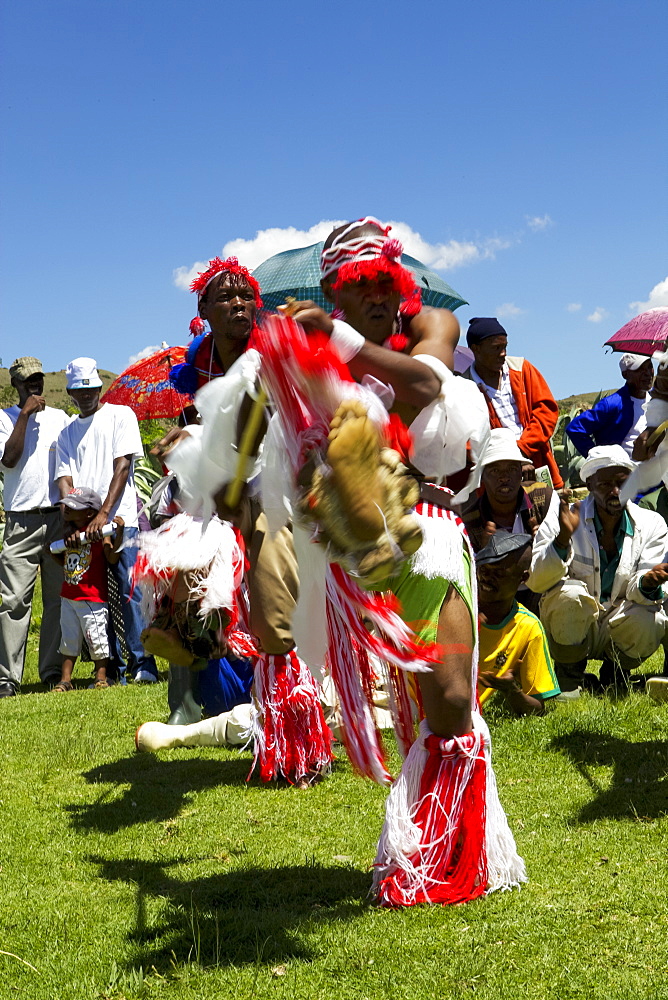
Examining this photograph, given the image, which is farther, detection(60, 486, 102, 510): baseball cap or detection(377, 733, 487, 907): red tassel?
detection(60, 486, 102, 510): baseball cap

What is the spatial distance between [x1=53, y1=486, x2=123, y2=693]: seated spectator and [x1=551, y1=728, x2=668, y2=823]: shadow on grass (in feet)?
13.2

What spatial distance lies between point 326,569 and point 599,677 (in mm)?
4076

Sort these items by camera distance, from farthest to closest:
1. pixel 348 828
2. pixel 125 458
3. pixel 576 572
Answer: pixel 125 458, pixel 576 572, pixel 348 828

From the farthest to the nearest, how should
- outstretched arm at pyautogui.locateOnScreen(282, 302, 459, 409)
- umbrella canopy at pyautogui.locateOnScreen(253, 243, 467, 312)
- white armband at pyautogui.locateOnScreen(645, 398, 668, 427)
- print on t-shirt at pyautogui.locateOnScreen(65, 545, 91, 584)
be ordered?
Result: umbrella canopy at pyautogui.locateOnScreen(253, 243, 467, 312) → print on t-shirt at pyautogui.locateOnScreen(65, 545, 91, 584) → white armband at pyautogui.locateOnScreen(645, 398, 668, 427) → outstretched arm at pyautogui.locateOnScreen(282, 302, 459, 409)

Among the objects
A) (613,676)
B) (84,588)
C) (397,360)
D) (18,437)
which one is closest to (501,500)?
(613,676)

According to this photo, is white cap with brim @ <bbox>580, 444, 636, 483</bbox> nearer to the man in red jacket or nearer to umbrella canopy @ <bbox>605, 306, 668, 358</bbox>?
the man in red jacket

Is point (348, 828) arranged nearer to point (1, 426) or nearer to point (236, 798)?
point (236, 798)

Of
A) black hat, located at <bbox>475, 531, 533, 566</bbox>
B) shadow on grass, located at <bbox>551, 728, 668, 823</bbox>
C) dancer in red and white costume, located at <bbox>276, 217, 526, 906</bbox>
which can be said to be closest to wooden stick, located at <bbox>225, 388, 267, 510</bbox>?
dancer in red and white costume, located at <bbox>276, 217, 526, 906</bbox>

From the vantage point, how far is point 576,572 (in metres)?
6.29

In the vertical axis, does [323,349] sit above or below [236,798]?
above

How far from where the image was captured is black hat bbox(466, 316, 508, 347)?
6719 mm

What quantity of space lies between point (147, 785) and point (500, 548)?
7.27ft

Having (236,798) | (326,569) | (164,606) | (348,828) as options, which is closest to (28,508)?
(164,606)

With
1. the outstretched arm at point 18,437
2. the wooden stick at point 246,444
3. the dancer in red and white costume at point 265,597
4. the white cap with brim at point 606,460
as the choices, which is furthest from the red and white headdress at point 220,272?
the outstretched arm at point 18,437
